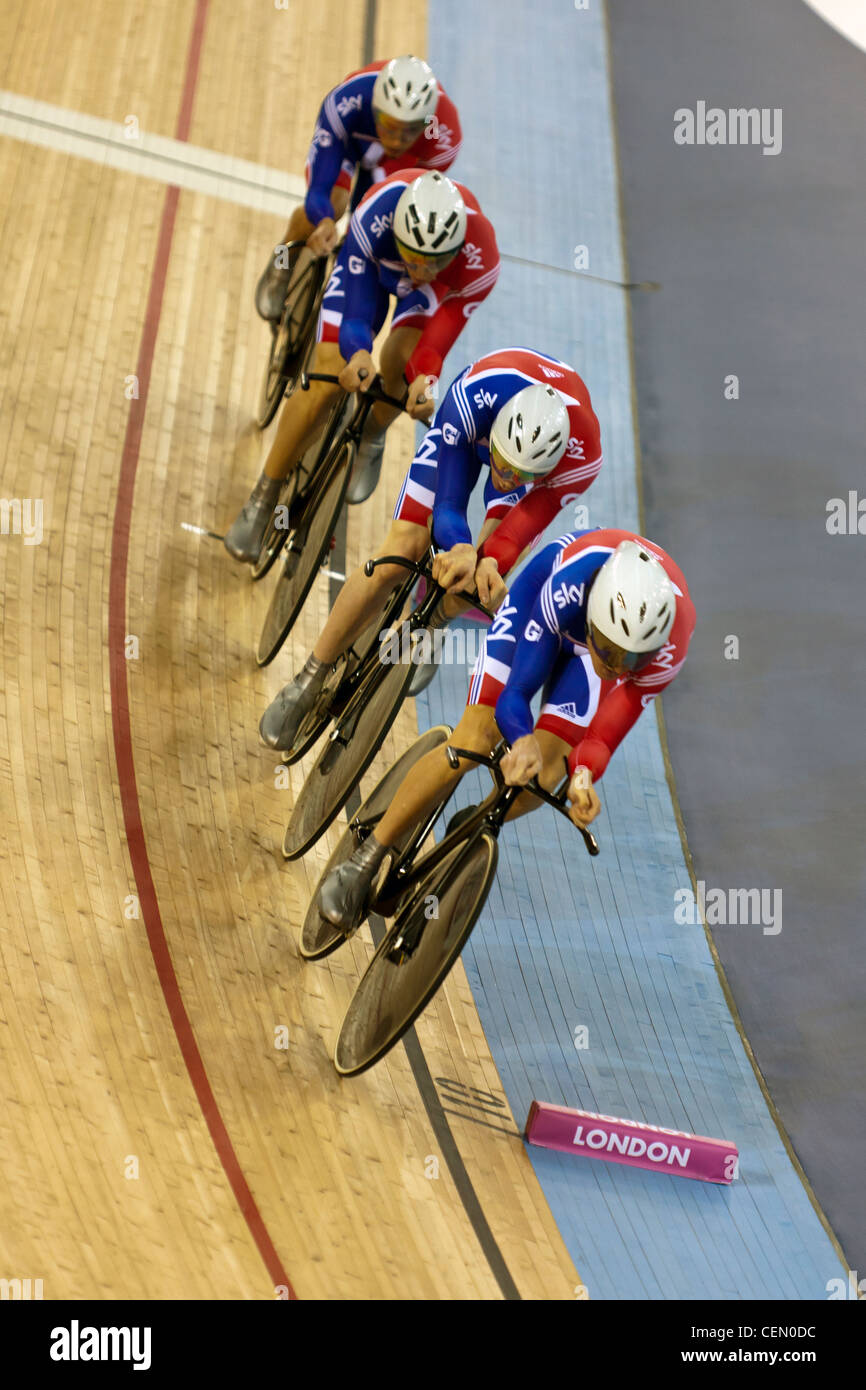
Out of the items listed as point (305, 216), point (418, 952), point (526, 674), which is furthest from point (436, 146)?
point (418, 952)

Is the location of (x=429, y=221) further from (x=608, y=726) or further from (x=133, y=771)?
(x=133, y=771)

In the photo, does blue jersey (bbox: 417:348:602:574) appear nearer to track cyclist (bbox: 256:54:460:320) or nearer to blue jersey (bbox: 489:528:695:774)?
blue jersey (bbox: 489:528:695:774)

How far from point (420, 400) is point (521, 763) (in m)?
1.42

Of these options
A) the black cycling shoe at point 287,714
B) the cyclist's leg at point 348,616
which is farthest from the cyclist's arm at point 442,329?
the black cycling shoe at point 287,714

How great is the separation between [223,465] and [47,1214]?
3342 mm

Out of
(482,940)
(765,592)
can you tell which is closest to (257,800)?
(482,940)

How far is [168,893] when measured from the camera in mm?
3877

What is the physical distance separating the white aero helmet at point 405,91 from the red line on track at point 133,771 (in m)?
1.67

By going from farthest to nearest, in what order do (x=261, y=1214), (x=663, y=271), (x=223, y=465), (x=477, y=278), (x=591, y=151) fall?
1. (x=591, y=151)
2. (x=663, y=271)
3. (x=223, y=465)
4. (x=477, y=278)
5. (x=261, y=1214)

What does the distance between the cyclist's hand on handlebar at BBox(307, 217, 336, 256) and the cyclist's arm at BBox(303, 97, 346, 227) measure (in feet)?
0.11

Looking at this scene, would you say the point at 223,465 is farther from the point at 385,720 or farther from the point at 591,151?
the point at 591,151

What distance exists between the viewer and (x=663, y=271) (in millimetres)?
7305

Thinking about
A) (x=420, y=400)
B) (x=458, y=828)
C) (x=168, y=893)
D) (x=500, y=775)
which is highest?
(x=420, y=400)

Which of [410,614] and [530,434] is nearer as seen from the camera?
[530,434]
